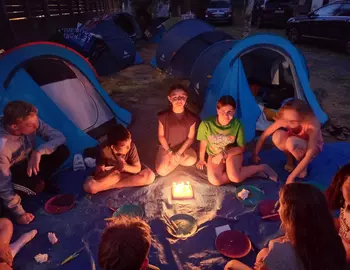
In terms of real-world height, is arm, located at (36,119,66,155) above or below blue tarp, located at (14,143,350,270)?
above

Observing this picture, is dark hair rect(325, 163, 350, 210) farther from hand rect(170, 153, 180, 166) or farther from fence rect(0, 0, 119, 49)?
fence rect(0, 0, 119, 49)

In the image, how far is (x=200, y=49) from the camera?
20.3 feet

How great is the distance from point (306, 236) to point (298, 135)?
1.97 m

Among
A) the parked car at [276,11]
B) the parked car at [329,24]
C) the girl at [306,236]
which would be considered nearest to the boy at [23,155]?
the girl at [306,236]

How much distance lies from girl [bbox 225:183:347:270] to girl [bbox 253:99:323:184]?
155 cm

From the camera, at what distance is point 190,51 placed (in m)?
6.53

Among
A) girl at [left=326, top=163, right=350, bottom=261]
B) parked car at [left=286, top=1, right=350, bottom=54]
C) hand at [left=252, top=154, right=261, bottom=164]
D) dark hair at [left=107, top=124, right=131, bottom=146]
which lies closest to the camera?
girl at [left=326, top=163, right=350, bottom=261]

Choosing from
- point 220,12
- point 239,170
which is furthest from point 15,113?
point 220,12

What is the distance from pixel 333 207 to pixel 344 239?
23 centimetres

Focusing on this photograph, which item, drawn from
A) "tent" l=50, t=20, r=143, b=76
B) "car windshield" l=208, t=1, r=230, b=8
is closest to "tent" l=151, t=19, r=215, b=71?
"tent" l=50, t=20, r=143, b=76

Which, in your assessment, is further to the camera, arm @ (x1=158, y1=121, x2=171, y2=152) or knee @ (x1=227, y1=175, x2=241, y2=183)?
arm @ (x1=158, y1=121, x2=171, y2=152)

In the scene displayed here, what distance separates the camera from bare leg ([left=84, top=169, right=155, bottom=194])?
A: 10.2ft

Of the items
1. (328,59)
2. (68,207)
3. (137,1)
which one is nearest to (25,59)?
(68,207)

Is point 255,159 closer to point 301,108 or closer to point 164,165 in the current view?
point 301,108
